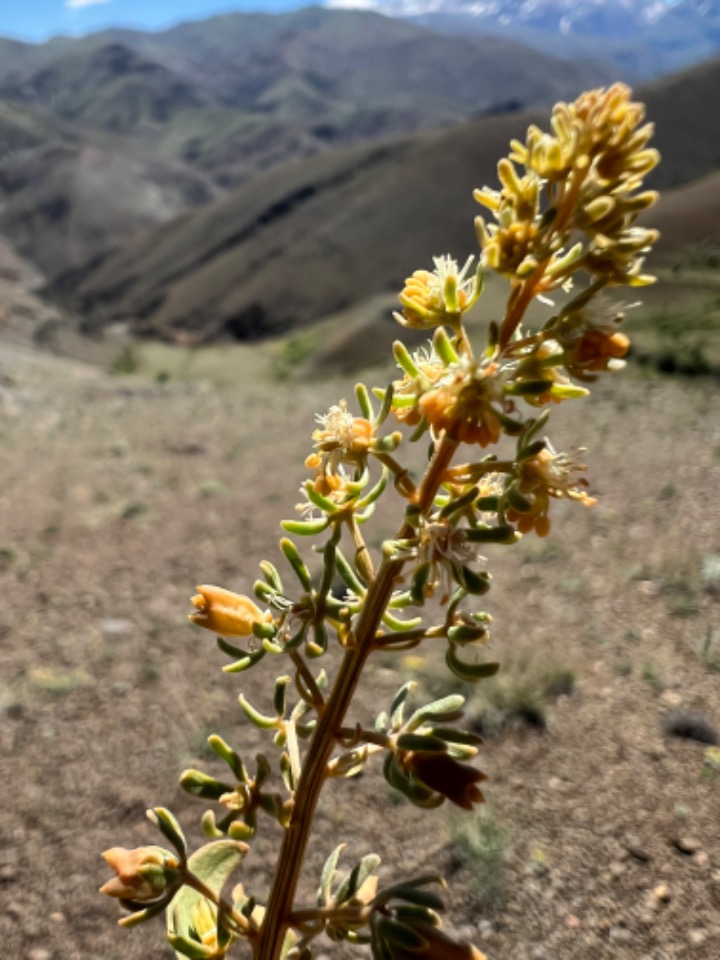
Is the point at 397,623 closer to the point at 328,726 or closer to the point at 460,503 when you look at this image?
the point at 328,726

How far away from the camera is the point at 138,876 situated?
1438 millimetres

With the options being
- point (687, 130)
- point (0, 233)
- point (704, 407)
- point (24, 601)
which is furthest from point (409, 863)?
point (0, 233)

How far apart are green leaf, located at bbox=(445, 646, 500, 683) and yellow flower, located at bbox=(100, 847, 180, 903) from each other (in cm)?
65

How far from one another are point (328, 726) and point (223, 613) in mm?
269

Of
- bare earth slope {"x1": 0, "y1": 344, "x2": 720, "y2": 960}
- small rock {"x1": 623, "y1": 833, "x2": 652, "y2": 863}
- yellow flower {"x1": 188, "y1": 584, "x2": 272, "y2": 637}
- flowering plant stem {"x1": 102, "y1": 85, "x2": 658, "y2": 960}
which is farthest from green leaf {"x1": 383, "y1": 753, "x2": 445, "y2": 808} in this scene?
small rock {"x1": 623, "y1": 833, "x2": 652, "y2": 863}

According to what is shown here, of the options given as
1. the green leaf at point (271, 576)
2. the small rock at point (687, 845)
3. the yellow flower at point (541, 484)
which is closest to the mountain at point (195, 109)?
the small rock at point (687, 845)

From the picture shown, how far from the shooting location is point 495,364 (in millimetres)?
1194

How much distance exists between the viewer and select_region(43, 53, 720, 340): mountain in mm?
33031

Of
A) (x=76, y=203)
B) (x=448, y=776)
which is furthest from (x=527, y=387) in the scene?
(x=76, y=203)

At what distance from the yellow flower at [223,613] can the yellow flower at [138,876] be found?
17.1 inches

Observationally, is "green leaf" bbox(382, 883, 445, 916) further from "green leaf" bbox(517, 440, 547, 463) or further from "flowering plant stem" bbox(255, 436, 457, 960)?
"green leaf" bbox(517, 440, 547, 463)

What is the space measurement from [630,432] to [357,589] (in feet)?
25.9

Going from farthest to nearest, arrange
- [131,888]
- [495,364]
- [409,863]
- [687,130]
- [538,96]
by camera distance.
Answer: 1. [538,96]
2. [687,130]
3. [409,863]
4. [131,888]
5. [495,364]

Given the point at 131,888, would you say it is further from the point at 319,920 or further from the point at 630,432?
the point at 630,432
